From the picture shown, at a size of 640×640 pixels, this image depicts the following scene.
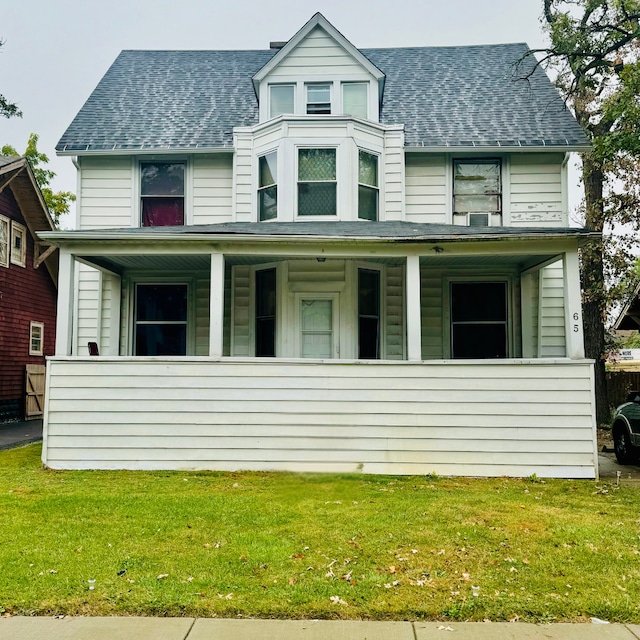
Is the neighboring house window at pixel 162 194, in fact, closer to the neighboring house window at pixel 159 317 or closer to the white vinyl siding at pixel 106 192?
the white vinyl siding at pixel 106 192

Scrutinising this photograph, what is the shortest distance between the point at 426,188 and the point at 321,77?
2808mm

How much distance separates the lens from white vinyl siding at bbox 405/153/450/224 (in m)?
11.0

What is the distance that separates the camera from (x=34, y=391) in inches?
668

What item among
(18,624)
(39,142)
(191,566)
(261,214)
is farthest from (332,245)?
(39,142)

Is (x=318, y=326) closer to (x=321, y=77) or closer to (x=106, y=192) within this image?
(x=321, y=77)

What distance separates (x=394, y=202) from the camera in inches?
425

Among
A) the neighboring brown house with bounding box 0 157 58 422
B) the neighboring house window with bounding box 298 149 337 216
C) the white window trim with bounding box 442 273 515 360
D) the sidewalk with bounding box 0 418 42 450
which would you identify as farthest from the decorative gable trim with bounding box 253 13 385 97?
the sidewalk with bounding box 0 418 42 450

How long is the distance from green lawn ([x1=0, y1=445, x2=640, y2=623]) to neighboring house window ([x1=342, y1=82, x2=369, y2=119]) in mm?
6905

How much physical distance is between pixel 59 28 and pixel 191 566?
2422cm

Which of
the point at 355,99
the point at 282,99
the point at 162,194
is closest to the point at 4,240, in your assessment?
the point at 162,194

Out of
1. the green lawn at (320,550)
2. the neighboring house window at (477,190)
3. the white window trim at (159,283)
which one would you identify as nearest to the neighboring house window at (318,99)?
the neighboring house window at (477,190)

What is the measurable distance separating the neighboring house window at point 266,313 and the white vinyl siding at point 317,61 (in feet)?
12.2

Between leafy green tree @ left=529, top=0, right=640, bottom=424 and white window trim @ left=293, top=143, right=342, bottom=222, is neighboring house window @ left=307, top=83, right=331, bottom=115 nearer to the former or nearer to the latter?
white window trim @ left=293, top=143, right=342, bottom=222

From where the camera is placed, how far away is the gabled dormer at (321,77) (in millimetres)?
10914
